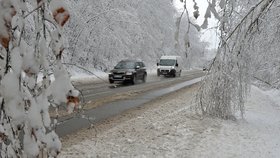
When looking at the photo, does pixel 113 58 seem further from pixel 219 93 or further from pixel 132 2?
pixel 219 93

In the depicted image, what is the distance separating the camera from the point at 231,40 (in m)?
11.9

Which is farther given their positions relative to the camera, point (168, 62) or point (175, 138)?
point (168, 62)

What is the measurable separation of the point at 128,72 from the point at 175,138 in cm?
1981

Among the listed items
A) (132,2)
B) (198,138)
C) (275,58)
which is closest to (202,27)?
(198,138)

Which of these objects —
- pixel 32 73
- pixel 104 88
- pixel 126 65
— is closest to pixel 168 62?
pixel 126 65

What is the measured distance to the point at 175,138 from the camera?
30.7ft

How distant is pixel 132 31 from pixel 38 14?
130ft

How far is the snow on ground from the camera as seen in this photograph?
8.05 m

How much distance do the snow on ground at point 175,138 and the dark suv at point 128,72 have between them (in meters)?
15.3

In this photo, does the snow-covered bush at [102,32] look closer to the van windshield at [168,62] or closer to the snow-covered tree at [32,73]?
the van windshield at [168,62]

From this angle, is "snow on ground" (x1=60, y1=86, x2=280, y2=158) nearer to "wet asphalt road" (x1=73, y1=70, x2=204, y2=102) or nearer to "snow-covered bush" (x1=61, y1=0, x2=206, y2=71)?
"wet asphalt road" (x1=73, y1=70, x2=204, y2=102)

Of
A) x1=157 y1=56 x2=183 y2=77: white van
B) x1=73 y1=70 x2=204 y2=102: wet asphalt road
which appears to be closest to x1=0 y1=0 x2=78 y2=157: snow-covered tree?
x1=73 y1=70 x2=204 y2=102: wet asphalt road

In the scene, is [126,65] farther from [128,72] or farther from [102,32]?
[102,32]

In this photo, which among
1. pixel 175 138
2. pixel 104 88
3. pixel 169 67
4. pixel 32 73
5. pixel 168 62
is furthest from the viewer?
pixel 168 62
